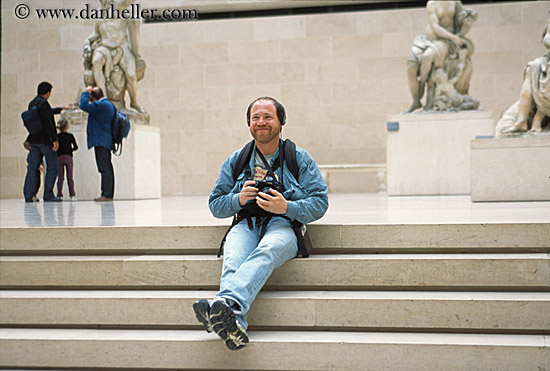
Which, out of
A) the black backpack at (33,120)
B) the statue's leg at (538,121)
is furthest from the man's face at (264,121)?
the black backpack at (33,120)

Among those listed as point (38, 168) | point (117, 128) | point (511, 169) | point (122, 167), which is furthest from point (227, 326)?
point (122, 167)

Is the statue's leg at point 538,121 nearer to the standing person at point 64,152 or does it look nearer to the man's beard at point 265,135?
the man's beard at point 265,135

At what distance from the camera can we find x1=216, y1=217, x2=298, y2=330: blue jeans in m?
3.58

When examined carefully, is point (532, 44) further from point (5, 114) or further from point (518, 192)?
point (5, 114)

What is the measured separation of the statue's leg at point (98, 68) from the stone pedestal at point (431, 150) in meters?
5.38

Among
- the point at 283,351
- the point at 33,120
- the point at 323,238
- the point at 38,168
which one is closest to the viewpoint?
the point at 283,351

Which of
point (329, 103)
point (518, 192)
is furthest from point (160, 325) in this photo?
point (329, 103)

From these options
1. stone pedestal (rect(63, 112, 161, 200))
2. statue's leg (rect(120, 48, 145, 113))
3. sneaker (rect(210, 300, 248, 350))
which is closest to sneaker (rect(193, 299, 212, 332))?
sneaker (rect(210, 300, 248, 350))

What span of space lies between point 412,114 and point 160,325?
861 centimetres

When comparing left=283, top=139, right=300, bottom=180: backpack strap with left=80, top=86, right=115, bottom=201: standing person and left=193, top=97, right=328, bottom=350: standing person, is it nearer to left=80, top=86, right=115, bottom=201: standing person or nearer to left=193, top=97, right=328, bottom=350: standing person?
left=193, top=97, right=328, bottom=350: standing person

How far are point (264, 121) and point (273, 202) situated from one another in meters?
0.58

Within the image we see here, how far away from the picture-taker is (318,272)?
4.28m

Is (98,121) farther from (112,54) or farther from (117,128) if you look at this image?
(112,54)

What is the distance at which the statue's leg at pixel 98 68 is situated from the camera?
11.7 m
